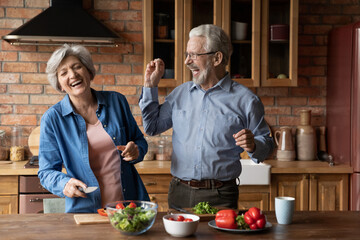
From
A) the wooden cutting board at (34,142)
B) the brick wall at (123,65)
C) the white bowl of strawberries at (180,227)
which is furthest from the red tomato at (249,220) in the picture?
the wooden cutting board at (34,142)

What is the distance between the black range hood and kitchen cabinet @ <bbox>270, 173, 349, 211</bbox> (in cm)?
163

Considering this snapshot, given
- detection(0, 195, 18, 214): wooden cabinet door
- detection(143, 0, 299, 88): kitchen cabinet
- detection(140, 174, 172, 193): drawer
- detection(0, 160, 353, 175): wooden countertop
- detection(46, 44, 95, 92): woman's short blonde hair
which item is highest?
detection(143, 0, 299, 88): kitchen cabinet

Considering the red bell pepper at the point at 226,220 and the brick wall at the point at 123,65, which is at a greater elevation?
the brick wall at the point at 123,65

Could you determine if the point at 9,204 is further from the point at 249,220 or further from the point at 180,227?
the point at 249,220

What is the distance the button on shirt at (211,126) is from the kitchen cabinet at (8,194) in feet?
4.35

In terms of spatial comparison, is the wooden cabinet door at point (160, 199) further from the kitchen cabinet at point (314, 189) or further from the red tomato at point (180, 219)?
the red tomato at point (180, 219)

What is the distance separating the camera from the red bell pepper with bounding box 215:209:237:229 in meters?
1.92

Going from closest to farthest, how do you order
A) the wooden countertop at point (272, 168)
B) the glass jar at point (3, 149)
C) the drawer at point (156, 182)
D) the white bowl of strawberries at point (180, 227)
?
the white bowl of strawberries at point (180, 227) → the wooden countertop at point (272, 168) → the drawer at point (156, 182) → the glass jar at point (3, 149)

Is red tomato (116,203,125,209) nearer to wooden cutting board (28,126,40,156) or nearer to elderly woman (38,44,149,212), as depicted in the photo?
elderly woman (38,44,149,212)

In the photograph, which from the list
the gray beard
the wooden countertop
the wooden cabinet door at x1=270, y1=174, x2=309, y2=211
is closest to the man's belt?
the gray beard

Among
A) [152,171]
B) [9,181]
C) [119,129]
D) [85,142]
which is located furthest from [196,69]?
[9,181]

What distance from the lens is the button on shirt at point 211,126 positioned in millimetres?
2461

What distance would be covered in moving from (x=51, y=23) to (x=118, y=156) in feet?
5.43

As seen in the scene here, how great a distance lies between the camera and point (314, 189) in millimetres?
3629
